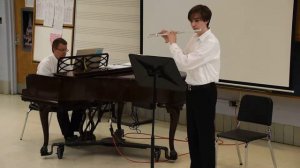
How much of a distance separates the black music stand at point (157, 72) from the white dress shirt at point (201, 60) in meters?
0.10

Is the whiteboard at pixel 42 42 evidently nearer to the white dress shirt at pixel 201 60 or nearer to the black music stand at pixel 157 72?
the black music stand at pixel 157 72

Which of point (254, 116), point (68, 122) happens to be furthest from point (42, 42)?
point (254, 116)

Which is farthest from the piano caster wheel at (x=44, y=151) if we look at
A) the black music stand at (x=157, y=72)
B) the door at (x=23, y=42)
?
the door at (x=23, y=42)

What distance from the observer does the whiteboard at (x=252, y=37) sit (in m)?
4.89

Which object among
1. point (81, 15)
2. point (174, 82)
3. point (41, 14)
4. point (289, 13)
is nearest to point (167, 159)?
point (174, 82)

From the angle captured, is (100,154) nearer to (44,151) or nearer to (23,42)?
(44,151)

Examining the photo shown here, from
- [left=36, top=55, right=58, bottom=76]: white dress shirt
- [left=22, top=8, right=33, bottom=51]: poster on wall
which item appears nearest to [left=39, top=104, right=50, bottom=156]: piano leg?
[left=36, top=55, right=58, bottom=76]: white dress shirt

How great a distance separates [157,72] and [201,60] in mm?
329

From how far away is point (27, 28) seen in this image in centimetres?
783

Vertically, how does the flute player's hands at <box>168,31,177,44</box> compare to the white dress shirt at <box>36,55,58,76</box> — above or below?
above

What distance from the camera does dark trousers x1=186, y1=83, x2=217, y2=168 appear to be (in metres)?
3.61

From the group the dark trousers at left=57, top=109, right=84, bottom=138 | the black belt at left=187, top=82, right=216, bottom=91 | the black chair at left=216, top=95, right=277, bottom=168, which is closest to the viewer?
the black belt at left=187, top=82, right=216, bottom=91

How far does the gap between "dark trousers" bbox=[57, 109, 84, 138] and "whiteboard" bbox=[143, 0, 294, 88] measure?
4.88 feet

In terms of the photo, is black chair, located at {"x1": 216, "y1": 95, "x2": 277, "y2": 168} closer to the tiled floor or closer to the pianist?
the tiled floor
